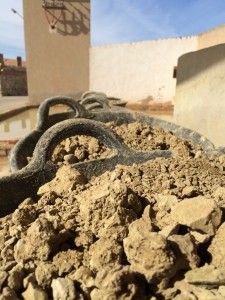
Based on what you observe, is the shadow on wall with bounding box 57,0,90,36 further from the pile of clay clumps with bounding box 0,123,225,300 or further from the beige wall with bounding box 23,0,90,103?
the pile of clay clumps with bounding box 0,123,225,300

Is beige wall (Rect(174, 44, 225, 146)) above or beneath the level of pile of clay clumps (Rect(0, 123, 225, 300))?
above

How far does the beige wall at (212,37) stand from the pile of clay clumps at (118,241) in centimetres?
543

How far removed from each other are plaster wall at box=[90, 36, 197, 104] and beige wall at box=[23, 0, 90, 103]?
0.38m

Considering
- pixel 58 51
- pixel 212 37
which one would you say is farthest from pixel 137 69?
pixel 58 51

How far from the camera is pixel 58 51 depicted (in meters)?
7.18

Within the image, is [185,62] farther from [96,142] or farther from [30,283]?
[30,283]

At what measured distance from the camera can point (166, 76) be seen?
22.3 ft

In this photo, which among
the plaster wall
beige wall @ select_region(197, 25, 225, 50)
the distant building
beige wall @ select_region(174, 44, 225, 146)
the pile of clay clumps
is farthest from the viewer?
the distant building

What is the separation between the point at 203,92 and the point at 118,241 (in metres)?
1.58

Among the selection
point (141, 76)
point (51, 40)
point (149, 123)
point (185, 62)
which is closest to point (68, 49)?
point (51, 40)

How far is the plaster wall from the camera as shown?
6.72 metres

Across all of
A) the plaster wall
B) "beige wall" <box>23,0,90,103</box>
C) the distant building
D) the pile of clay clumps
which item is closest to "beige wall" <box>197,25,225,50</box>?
the plaster wall

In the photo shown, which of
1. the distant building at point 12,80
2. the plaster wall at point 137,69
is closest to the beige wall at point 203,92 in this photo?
the plaster wall at point 137,69

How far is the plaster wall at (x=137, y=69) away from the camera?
6.72 meters
